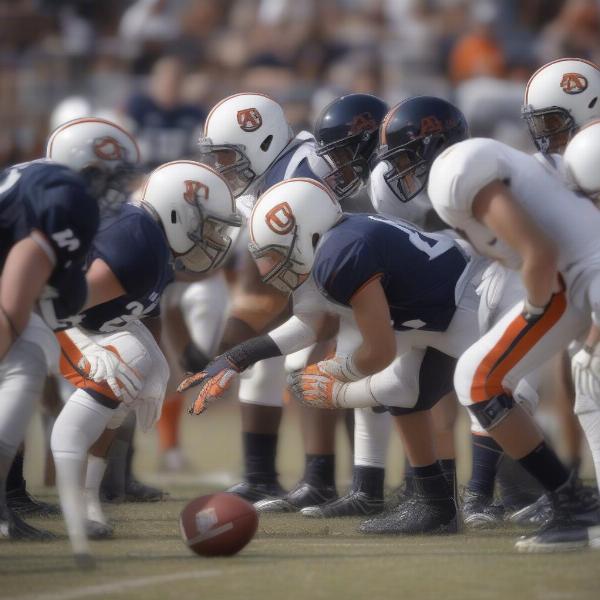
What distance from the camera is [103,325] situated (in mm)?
5285

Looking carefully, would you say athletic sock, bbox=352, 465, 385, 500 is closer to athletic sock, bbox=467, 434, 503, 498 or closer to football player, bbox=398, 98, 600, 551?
athletic sock, bbox=467, 434, 503, 498

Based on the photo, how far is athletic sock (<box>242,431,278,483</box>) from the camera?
6.63m

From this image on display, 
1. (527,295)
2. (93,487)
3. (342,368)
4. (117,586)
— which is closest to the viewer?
(117,586)

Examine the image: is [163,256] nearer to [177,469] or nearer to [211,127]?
[211,127]

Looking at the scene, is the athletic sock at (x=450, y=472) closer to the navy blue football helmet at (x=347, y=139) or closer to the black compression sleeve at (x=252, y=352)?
the black compression sleeve at (x=252, y=352)

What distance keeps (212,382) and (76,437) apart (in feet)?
2.17

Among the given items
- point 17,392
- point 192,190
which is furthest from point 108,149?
point 17,392

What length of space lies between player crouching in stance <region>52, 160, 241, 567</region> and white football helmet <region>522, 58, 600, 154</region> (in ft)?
5.02

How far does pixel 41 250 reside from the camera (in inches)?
173

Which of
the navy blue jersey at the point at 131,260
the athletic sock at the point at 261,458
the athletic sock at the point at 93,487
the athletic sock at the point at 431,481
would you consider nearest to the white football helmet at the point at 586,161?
the athletic sock at the point at 431,481

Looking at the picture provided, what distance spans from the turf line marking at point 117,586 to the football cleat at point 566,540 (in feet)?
3.77

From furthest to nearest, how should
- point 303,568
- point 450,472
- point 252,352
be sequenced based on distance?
point 450,472, point 252,352, point 303,568

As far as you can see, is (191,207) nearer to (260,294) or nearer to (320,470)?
(260,294)

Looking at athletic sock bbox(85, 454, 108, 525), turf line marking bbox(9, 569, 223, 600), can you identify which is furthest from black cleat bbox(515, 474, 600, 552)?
athletic sock bbox(85, 454, 108, 525)
